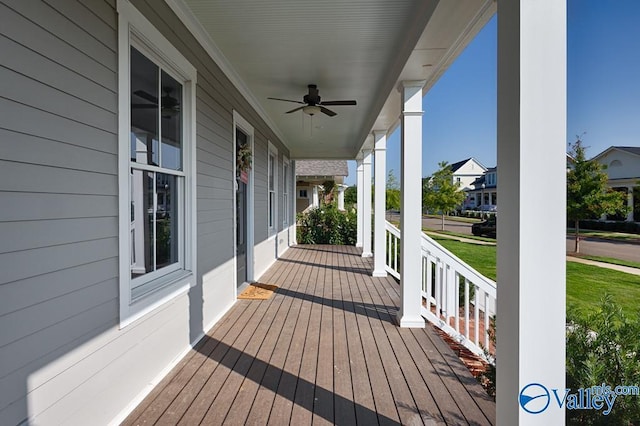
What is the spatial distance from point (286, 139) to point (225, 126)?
14.2 feet

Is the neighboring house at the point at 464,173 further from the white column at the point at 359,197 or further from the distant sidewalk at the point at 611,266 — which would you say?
the distant sidewalk at the point at 611,266

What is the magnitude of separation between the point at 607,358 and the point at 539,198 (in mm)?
1114

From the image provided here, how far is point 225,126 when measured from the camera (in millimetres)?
3836

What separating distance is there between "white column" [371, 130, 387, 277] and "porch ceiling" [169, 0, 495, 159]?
2.48ft

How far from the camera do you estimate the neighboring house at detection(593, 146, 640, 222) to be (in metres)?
1.55

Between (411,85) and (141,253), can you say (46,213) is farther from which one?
(411,85)

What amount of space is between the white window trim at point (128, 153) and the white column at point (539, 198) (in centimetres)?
202

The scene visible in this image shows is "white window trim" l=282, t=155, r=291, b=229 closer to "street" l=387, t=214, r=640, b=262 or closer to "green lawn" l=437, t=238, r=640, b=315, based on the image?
"green lawn" l=437, t=238, r=640, b=315

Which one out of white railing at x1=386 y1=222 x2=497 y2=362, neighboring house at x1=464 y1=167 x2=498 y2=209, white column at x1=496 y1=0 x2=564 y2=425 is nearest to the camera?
white column at x1=496 y1=0 x2=564 y2=425

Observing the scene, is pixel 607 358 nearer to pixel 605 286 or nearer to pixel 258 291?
pixel 605 286

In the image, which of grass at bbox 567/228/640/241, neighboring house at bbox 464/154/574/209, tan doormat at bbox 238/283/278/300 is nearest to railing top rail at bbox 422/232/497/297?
grass at bbox 567/228/640/241

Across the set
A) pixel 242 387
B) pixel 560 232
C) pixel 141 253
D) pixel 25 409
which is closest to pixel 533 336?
pixel 560 232

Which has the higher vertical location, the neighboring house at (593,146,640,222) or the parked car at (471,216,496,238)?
the neighboring house at (593,146,640,222)

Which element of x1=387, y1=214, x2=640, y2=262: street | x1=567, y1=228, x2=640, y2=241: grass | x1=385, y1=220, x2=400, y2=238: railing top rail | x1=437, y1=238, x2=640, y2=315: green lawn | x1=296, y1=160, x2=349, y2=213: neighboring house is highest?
x1=296, y1=160, x2=349, y2=213: neighboring house
